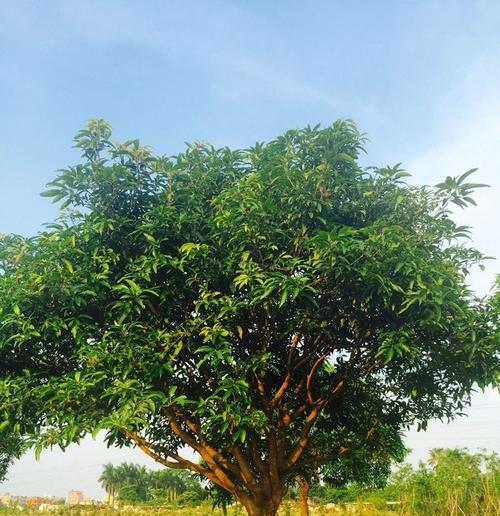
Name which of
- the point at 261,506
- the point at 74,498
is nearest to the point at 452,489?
the point at 261,506

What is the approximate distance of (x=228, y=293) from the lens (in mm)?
13352

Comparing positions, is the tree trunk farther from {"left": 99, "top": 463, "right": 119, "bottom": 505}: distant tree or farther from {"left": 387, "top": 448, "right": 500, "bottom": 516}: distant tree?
{"left": 99, "top": 463, "right": 119, "bottom": 505}: distant tree

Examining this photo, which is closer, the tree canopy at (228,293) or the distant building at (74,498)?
the tree canopy at (228,293)

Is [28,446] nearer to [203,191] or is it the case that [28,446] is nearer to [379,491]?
[203,191]

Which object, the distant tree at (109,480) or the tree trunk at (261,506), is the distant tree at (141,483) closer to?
the distant tree at (109,480)

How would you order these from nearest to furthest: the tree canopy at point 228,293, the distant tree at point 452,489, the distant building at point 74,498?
1. the tree canopy at point 228,293
2. the distant tree at point 452,489
3. the distant building at point 74,498

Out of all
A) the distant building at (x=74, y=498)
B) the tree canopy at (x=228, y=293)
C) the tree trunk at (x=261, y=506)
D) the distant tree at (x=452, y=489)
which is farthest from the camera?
the distant building at (x=74, y=498)

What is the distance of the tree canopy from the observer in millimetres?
11383

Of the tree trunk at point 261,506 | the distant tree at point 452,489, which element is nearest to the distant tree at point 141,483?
the distant tree at point 452,489

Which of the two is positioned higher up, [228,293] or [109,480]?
[228,293]

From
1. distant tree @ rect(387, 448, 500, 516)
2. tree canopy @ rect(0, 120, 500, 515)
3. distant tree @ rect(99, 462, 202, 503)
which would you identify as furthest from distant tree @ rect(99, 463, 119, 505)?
tree canopy @ rect(0, 120, 500, 515)

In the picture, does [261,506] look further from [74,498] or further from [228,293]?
[74,498]

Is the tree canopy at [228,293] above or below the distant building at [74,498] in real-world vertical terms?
above

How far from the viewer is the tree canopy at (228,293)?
11.4 m
